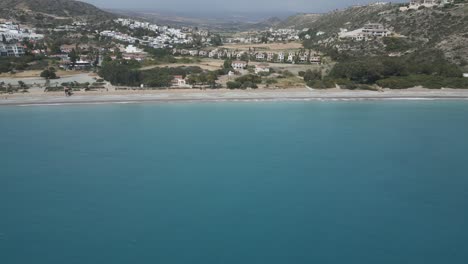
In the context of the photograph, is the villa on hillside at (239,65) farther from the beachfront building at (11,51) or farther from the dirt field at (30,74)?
the beachfront building at (11,51)

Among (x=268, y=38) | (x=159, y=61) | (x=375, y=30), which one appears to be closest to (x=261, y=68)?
(x=159, y=61)

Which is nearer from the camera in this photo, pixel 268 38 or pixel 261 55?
pixel 261 55

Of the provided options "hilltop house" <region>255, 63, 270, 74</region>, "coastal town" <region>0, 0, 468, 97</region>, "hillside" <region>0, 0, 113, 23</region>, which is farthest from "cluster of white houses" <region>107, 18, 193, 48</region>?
"hilltop house" <region>255, 63, 270, 74</region>

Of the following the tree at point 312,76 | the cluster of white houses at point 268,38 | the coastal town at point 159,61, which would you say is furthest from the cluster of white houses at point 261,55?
the cluster of white houses at point 268,38

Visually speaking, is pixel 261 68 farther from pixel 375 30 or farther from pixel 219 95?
pixel 375 30

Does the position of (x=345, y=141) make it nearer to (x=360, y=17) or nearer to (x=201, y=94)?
(x=201, y=94)

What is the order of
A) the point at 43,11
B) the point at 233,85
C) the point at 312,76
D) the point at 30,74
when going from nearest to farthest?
the point at 233,85
the point at 312,76
the point at 30,74
the point at 43,11
